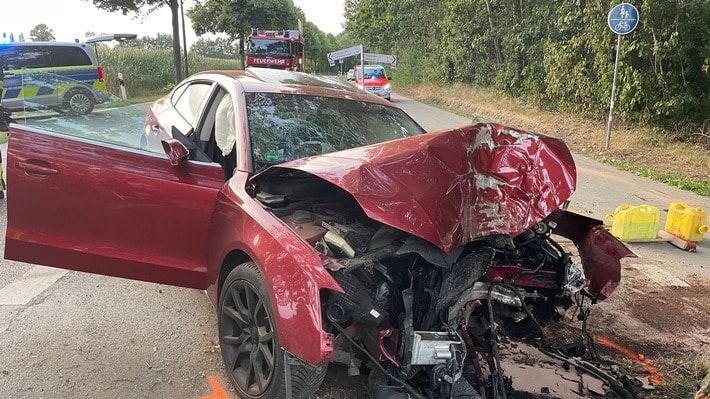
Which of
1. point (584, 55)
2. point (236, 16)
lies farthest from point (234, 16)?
point (584, 55)

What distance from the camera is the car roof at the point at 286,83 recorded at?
151 inches

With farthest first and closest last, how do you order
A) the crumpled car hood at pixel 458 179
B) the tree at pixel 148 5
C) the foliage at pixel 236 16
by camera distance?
the foliage at pixel 236 16 → the tree at pixel 148 5 → the crumpled car hood at pixel 458 179

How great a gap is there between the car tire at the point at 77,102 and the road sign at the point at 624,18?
960cm

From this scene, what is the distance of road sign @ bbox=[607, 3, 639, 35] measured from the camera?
9656 mm

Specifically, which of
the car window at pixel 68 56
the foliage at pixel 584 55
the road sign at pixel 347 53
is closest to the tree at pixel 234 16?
the foliage at pixel 584 55

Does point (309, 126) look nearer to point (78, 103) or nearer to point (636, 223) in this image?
point (78, 103)

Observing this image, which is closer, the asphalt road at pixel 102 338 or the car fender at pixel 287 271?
the car fender at pixel 287 271

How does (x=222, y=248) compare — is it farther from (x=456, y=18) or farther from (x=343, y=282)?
(x=456, y=18)

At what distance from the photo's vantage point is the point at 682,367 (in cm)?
320

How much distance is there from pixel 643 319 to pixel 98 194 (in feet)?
13.1

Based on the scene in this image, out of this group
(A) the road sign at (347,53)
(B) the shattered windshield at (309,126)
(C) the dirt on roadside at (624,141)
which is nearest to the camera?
(B) the shattered windshield at (309,126)

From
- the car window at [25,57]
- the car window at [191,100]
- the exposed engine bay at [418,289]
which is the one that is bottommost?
the exposed engine bay at [418,289]

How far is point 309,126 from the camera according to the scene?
12.2 feet

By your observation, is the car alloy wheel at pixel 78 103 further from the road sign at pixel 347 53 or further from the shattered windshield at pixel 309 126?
the road sign at pixel 347 53
